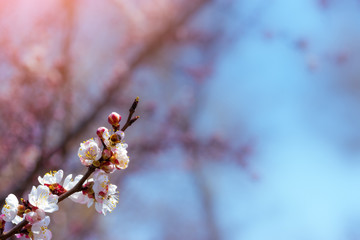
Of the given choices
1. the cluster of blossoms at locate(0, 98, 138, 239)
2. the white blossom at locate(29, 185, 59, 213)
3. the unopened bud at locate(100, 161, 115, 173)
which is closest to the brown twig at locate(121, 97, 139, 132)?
the cluster of blossoms at locate(0, 98, 138, 239)

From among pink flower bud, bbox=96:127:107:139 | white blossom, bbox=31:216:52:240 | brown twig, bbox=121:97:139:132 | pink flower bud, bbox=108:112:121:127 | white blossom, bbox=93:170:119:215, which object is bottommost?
white blossom, bbox=31:216:52:240

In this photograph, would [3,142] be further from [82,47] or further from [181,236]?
[181,236]

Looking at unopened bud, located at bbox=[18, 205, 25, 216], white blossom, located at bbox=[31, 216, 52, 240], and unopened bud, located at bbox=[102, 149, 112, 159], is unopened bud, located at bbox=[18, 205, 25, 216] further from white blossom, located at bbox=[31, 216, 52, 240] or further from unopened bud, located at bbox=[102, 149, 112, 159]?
unopened bud, located at bbox=[102, 149, 112, 159]

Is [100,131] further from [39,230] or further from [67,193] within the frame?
[39,230]

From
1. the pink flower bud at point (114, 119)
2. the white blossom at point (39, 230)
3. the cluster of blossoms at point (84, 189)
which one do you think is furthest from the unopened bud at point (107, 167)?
the white blossom at point (39, 230)

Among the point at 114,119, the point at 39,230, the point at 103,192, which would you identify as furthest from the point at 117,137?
the point at 39,230

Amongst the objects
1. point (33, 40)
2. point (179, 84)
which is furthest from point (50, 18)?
point (179, 84)

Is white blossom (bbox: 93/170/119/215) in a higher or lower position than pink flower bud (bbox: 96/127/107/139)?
lower

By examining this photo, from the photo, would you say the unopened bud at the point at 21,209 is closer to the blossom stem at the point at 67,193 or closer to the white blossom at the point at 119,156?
the blossom stem at the point at 67,193
